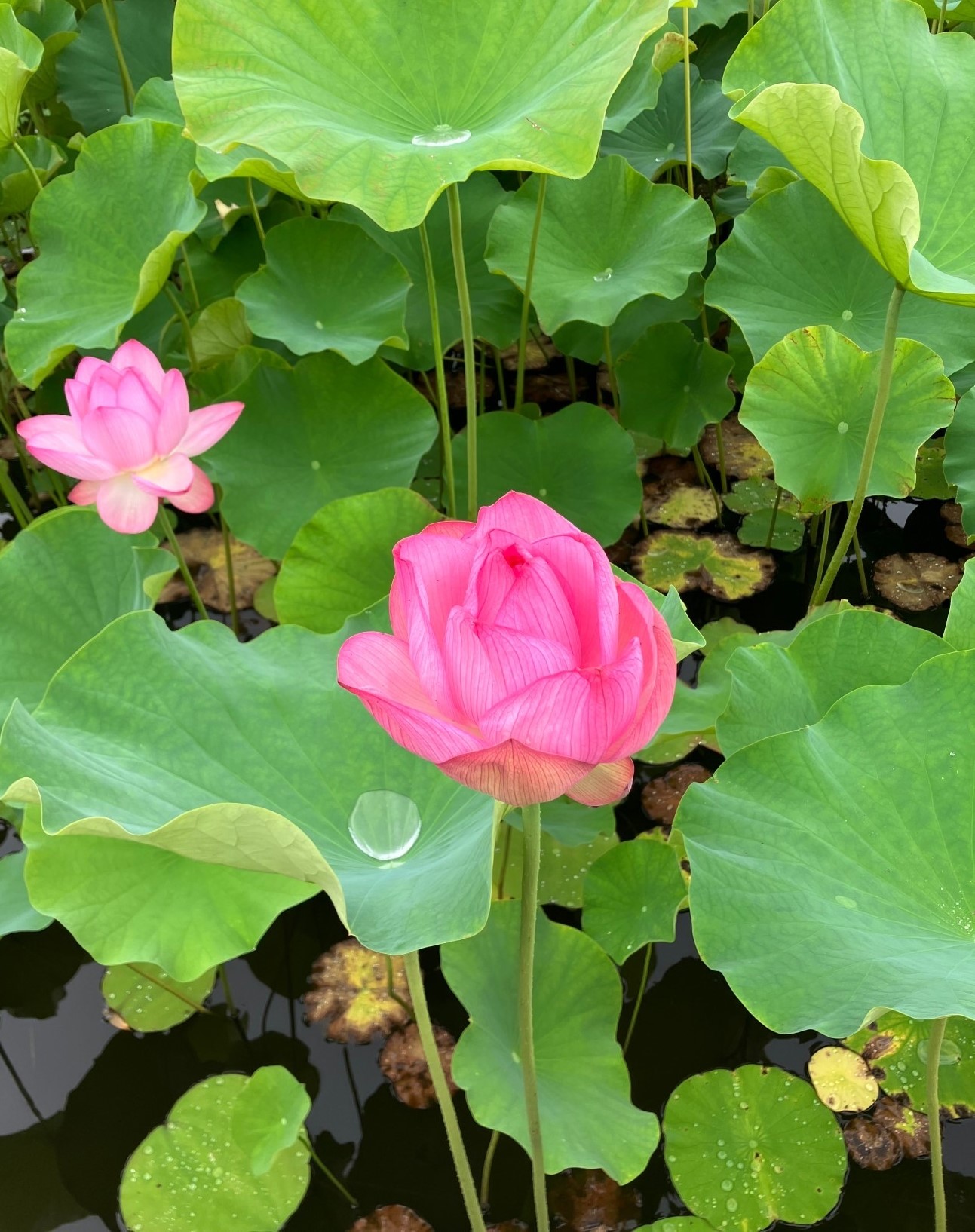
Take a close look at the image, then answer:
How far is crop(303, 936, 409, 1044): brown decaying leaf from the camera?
1317mm

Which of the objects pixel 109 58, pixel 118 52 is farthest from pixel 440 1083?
pixel 109 58

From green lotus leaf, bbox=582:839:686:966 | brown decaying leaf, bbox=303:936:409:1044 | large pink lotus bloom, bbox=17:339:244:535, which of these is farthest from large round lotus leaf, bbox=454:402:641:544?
brown decaying leaf, bbox=303:936:409:1044

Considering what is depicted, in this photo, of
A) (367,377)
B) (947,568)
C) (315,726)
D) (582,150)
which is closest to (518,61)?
(582,150)

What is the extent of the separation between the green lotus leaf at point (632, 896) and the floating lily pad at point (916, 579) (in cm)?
83

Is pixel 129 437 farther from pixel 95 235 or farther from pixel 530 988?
pixel 530 988

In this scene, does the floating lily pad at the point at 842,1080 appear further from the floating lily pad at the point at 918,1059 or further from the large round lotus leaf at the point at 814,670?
the large round lotus leaf at the point at 814,670

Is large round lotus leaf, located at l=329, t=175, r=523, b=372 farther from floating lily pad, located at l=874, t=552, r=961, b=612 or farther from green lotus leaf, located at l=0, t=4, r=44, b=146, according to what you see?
floating lily pad, located at l=874, t=552, r=961, b=612

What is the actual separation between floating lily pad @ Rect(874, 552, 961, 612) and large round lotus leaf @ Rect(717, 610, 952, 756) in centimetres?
79

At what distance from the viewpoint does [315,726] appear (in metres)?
0.93

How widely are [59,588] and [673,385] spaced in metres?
1.09

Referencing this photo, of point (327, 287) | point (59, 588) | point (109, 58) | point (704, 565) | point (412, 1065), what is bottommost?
point (412, 1065)

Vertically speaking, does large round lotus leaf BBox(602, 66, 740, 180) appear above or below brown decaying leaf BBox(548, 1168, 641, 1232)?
above

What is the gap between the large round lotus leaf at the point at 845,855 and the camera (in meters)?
0.76

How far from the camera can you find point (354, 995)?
1.35 m
